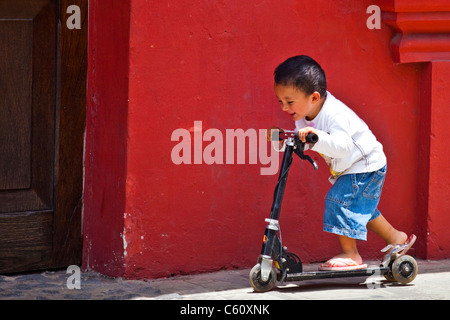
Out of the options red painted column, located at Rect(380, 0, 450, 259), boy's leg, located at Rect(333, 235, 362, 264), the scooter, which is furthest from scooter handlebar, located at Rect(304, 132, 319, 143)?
red painted column, located at Rect(380, 0, 450, 259)

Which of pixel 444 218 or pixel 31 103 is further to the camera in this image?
pixel 444 218

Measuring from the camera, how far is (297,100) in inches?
172

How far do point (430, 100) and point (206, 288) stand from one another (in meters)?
1.83

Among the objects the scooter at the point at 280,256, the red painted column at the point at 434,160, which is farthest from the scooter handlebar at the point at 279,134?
the red painted column at the point at 434,160

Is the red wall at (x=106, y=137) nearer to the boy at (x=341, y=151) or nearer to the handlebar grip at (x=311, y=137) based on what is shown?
the boy at (x=341, y=151)

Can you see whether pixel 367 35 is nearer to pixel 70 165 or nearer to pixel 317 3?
pixel 317 3

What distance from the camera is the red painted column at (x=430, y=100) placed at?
5082mm

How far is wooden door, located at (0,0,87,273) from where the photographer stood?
4.53m

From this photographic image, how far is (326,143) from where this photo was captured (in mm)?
4176

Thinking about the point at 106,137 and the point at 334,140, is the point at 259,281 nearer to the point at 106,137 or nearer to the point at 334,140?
the point at 334,140

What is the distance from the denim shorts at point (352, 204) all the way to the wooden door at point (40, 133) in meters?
1.42
